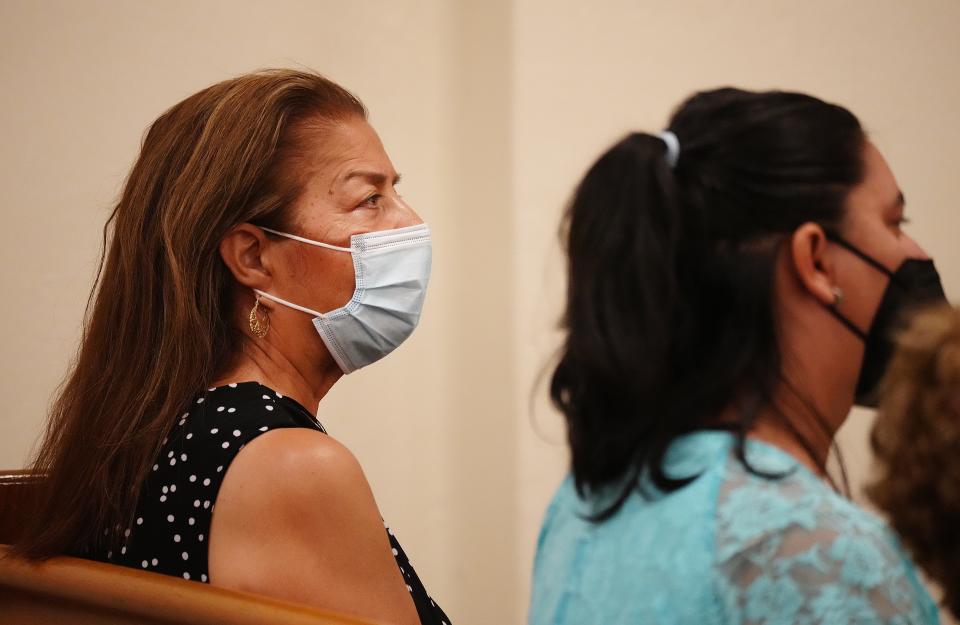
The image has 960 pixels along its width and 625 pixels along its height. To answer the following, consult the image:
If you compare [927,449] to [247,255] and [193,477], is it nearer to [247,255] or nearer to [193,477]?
[193,477]

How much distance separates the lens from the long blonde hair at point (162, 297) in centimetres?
137

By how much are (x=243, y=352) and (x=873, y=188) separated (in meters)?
0.93

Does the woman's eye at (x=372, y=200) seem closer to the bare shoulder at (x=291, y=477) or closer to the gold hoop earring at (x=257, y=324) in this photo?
the gold hoop earring at (x=257, y=324)

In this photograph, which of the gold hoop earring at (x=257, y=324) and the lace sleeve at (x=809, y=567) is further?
the gold hoop earring at (x=257, y=324)

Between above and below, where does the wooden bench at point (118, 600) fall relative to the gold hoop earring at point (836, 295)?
below

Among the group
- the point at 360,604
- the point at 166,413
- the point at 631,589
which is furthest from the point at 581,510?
the point at 166,413

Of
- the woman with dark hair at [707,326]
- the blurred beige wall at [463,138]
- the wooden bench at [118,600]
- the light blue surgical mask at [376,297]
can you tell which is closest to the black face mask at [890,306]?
the woman with dark hair at [707,326]

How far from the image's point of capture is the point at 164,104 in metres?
2.66

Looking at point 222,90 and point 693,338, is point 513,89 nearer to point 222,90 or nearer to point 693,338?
point 222,90

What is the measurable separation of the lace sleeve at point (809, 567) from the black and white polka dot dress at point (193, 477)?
677 millimetres

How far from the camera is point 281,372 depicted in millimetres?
1529

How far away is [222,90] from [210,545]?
0.72 meters

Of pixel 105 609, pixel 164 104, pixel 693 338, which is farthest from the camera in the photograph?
pixel 164 104

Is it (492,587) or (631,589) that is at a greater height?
(631,589)
